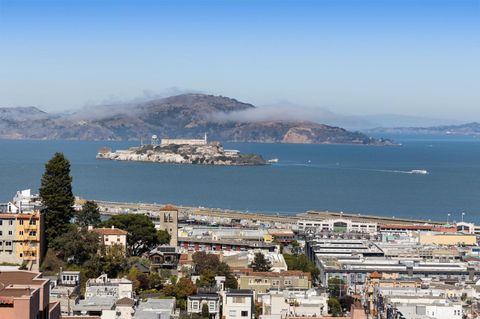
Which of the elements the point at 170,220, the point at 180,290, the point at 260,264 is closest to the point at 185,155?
the point at 170,220


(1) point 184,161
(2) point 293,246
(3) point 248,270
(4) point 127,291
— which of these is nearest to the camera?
(4) point 127,291

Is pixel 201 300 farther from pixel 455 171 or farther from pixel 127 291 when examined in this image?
pixel 455 171

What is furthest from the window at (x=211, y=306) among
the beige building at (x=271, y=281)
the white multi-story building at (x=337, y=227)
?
the white multi-story building at (x=337, y=227)

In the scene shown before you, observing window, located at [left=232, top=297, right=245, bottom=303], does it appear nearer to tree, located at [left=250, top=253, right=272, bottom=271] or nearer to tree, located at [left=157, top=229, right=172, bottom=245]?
tree, located at [left=250, top=253, right=272, bottom=271]

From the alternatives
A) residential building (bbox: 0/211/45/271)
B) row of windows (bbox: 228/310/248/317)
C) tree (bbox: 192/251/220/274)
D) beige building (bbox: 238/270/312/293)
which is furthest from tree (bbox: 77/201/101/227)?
row of windows (bbox: 228/310/248/317)

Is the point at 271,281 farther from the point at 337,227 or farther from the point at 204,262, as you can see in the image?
the point at 337,227

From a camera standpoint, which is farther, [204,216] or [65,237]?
[204,216]

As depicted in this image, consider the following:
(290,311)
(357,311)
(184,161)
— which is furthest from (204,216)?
(184,161)

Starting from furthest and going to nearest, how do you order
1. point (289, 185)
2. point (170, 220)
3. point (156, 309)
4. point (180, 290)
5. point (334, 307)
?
point (289, 185) < point (170, 220) < point (334, 307) < point (180, 290) < point (156, 309)
